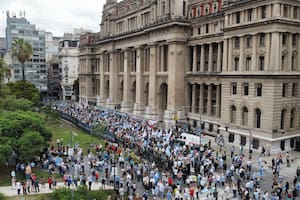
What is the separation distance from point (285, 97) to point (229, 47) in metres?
10.5

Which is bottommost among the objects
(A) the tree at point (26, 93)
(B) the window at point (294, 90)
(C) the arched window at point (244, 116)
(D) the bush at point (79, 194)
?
(D) the bush at point (79, 194)

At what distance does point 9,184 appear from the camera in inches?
1283

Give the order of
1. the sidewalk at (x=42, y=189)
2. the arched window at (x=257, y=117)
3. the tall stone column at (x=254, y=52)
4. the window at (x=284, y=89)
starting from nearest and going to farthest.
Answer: the sidewalk at (x=42, y=189)
the window at (x=284, y=89)
the tall stone column at (x=254, y=52)
the arched window at (x=257, y=117)

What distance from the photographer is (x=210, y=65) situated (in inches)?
2245

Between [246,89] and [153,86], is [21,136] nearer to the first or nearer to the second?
[246,89]

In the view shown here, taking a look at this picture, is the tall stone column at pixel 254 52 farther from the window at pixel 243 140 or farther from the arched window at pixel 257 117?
the window at pixel 243 140

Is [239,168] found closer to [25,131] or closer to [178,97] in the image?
[25,131]

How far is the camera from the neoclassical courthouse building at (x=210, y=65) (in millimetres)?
42562

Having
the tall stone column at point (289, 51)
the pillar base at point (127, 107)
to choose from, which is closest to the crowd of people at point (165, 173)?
the tall stone column at point (289, 51)

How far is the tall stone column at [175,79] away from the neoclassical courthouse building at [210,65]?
0.18 m

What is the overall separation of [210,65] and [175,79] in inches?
283

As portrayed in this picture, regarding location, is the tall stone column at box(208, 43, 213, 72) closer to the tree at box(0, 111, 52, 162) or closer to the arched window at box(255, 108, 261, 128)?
the arched window at box(255, 108, 261, 128)

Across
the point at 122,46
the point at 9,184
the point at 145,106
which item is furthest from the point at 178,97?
the point at 9,184

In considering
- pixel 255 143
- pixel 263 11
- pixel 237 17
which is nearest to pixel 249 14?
pixel 263 11
